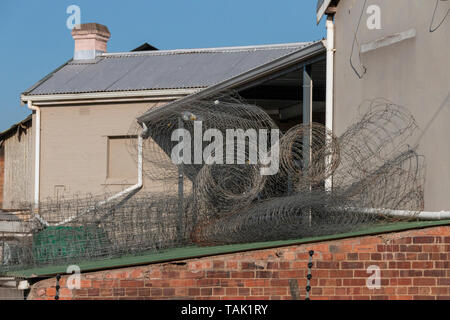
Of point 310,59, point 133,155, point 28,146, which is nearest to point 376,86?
point 310,59

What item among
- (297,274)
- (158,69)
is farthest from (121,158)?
(297,274)

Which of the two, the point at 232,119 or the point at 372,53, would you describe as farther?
the point at 232,119

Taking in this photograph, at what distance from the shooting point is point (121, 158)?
55.3 feet

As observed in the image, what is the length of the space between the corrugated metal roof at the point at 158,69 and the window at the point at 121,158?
1.12 m

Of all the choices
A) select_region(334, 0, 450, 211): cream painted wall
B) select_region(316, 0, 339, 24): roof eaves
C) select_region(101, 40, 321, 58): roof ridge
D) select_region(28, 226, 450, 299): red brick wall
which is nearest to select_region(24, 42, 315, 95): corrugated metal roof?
select_region(101, 40, 321, 58): roof ridge

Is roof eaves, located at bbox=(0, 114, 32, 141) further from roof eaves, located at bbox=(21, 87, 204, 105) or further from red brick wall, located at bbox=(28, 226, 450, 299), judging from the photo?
red brick wall, located at bbox=(28, 226, 450, 299)

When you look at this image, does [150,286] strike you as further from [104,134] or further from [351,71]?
[104,134]

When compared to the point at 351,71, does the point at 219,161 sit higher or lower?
lower

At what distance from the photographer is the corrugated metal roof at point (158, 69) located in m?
16.5

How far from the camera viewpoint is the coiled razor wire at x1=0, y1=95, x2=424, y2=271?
8.94m

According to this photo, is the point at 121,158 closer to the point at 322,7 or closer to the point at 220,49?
the point at 220,49

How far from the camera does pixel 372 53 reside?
10.1 meters
